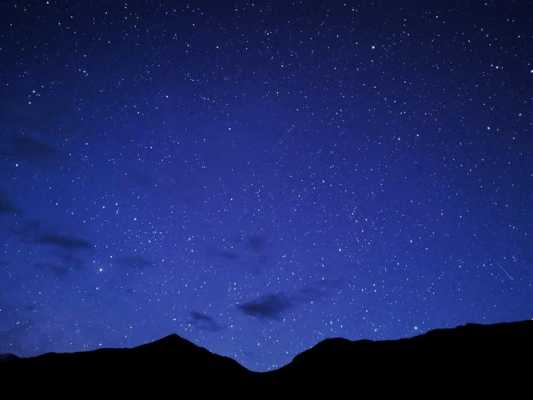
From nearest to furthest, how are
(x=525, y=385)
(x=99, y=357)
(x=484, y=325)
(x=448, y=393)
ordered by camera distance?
(x=525, y=385), (x=448, y=393), (x=484, y=325), (x=99, y=357)

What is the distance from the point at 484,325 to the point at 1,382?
2376 centimetres

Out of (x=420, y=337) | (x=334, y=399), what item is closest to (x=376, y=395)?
(x=334, y=399)

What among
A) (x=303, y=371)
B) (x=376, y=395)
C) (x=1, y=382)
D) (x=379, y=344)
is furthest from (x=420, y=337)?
(x=1, y=382)

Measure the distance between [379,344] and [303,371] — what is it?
3.94m

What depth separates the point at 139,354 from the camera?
76.0ft

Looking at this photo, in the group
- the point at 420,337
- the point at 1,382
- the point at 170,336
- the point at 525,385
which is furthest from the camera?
the point at 170,336

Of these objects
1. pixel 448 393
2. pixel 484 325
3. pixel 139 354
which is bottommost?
pixel 448 393

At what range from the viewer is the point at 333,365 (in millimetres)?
18047

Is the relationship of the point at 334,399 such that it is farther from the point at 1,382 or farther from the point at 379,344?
the point at 1,382

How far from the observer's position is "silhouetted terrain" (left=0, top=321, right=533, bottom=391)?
525 inches

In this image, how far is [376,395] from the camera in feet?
46.5

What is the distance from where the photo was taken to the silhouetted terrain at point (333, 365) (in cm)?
1334

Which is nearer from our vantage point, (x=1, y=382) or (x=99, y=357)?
(x=1, y=382)

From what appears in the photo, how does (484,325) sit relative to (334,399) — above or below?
above
